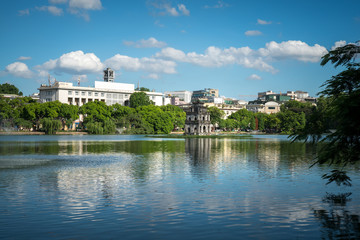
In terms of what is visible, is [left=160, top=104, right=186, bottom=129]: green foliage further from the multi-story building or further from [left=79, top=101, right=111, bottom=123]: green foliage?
the multi-story building

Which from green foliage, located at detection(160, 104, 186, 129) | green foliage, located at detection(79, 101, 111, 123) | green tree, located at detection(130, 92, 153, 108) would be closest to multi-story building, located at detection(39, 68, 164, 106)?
green tree, located at detection(130, 92, 153, 108)

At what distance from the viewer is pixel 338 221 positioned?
16109 mm

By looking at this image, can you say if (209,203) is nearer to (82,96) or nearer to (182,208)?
(182,208)

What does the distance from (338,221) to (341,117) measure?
523 cm

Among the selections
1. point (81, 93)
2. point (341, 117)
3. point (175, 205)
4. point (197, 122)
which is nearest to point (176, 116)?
point (197, 122)

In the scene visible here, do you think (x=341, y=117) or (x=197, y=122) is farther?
(x=197, y=122)

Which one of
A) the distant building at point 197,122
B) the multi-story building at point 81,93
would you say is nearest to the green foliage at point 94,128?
the distant building at point 197,122

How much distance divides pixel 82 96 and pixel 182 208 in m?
174

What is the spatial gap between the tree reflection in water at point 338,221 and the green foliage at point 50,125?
117056 mm

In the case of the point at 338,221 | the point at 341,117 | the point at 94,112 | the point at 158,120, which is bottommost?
the point at 338,221

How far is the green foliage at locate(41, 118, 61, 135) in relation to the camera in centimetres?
12638

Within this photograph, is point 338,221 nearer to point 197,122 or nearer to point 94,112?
point 94,112

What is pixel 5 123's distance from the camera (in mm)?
126688

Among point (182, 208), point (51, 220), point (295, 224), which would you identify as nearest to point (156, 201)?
point (182, 208)
